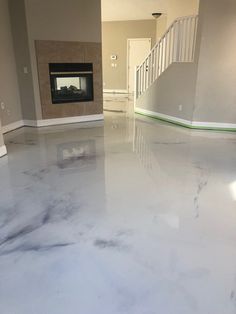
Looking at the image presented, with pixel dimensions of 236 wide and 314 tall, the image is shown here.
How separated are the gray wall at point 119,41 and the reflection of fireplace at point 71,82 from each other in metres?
5.76

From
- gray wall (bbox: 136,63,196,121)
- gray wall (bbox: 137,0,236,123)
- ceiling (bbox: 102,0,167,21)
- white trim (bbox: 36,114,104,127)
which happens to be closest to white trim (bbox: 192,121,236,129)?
gray wall (bbox: 137,0,236,123)

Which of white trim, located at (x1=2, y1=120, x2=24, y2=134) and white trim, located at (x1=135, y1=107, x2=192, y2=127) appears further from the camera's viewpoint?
white trim, located at (x1=135, y1=107, x2=192, y2=127)

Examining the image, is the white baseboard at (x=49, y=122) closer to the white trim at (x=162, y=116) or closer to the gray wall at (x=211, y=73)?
the white trim at (x=162, y=116)

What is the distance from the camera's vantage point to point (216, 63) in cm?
566

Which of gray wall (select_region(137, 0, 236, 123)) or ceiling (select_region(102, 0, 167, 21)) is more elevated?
ceiling (select_region(102, 0, 167, 21))

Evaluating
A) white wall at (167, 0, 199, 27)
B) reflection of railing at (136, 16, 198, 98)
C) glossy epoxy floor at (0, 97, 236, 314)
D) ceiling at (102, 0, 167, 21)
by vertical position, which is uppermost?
ceiling at (102, 0, 167, 21)

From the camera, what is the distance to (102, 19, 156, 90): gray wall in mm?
11484

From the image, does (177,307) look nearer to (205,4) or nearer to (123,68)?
(205,4)

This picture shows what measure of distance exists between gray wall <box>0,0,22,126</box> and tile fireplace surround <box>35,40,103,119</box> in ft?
1.78

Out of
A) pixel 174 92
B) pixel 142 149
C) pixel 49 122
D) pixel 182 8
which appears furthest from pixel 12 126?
pixel 182 8

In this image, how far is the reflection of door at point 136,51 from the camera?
11.7m

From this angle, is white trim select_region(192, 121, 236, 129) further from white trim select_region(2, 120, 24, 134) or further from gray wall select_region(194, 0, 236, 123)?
white trim select_region(2, 120, 24, 134)

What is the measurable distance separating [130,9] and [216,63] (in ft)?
16.3

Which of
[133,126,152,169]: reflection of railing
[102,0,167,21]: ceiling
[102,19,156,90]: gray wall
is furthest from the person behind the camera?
[102,19,156,90]: gray wall
